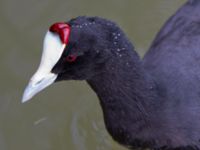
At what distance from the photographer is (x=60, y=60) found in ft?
9.55

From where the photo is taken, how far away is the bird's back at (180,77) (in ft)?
11.0

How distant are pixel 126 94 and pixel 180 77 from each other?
38 centimetres

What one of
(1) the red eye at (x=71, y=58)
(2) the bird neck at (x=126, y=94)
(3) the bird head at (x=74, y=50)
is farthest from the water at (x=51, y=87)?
(1) the red eye at (x=71, y=58)

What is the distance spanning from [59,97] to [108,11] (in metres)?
0.84

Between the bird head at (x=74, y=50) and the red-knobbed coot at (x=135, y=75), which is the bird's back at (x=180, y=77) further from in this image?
the bird head at (x=74, y=50)

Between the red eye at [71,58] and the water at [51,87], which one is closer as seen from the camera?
the red eye at [71,58]

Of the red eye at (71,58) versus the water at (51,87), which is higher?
the red eye at (71,58)

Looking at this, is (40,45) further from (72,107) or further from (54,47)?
(54,47)

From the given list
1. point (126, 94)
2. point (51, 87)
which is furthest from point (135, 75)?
point (51, 87)

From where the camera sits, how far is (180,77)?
343 centimetres

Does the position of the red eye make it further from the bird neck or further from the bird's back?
the bird's back

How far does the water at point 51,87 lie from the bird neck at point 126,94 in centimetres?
75

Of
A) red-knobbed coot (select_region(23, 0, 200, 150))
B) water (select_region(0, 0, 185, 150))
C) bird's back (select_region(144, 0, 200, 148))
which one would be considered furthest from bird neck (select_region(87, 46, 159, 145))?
water (select_region(0, 0, 185, 150))

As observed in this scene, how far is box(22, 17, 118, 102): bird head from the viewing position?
2.87 metres
